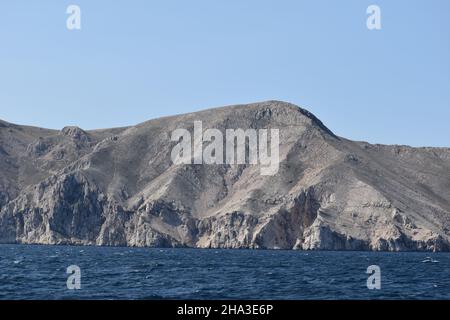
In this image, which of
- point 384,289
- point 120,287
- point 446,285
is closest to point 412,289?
point 384,289

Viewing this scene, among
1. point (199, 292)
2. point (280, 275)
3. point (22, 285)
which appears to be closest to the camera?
point (199, 292)

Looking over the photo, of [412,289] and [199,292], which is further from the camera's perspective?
[412,289]
